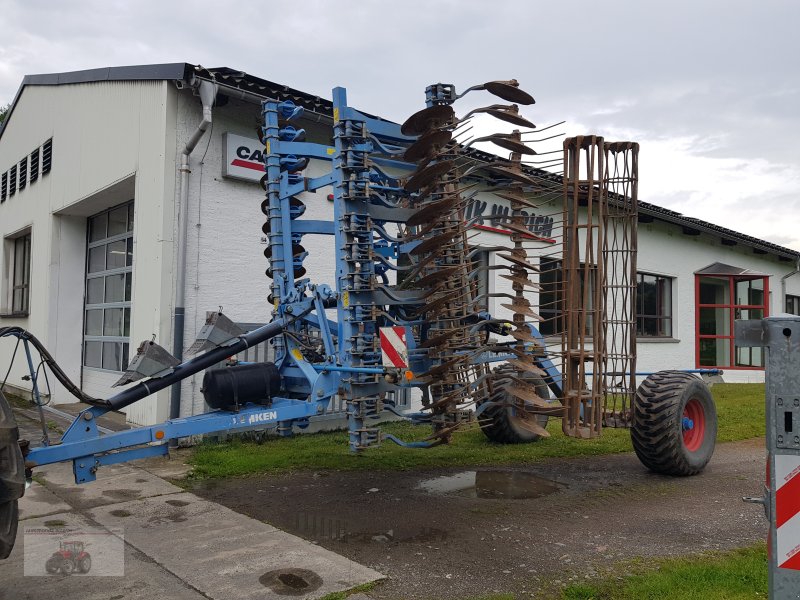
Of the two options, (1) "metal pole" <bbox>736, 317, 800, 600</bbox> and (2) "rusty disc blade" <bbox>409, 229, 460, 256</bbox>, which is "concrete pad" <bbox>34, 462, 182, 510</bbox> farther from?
(1) "metal pole" <bbox>736, 317, 800, 600</bbox>

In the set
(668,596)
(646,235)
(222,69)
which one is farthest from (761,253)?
(668,596)

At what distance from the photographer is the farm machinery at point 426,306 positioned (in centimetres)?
511

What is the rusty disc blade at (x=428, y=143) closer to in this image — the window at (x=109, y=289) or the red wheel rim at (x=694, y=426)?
the red wheel rim at (x=694, y=426)

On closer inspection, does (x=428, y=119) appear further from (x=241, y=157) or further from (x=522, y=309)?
(x=241, y=157)

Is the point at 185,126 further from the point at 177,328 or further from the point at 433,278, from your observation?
the point at 433,278

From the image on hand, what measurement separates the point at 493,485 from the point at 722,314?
1644 cm

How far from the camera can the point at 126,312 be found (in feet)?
32.3

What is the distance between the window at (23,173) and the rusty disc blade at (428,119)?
10958 millimetres

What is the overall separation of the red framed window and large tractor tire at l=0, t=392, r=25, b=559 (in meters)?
17.3

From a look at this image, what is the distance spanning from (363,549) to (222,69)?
5875 millimetres

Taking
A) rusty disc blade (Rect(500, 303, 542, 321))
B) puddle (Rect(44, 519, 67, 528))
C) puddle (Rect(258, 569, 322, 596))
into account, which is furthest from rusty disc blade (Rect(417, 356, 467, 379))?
puddle (Rect(44, 519, 67, 528))

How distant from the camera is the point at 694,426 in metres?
6.50

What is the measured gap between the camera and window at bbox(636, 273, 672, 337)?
16.8 m

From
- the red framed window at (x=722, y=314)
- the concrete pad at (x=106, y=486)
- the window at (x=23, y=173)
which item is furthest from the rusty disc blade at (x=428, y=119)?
the red framed window at (x=722, y=314)
